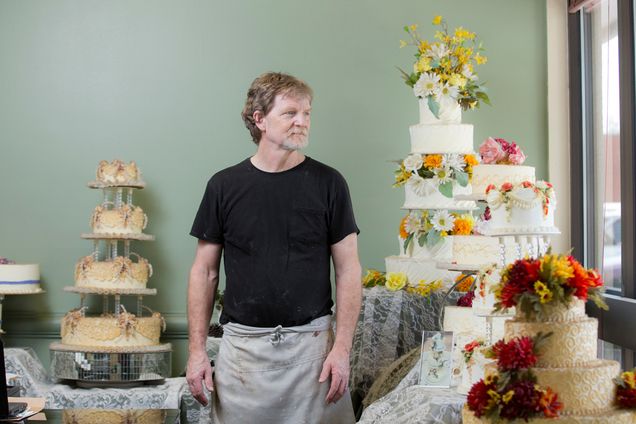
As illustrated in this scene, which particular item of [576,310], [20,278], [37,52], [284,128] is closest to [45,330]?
[20,278]

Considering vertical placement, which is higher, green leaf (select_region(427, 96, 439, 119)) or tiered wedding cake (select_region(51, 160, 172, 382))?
green leaf (select_region(427, 96, 439, 119))

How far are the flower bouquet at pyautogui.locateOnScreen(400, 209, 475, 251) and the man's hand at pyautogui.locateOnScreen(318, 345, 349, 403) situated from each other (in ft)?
5.74

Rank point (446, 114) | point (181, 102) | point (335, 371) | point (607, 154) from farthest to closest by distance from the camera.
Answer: point (181, 102), point (607, 154), point (446, 114), point (335, 371)

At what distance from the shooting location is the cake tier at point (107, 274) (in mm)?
5426

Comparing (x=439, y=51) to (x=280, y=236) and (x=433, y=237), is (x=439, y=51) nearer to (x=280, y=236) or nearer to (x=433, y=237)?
(x=433, y=237)

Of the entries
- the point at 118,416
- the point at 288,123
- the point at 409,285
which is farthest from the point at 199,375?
the point at 118,416

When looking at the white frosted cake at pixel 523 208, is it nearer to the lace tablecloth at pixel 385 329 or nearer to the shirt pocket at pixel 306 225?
the shirt pocket at pixel 306 225

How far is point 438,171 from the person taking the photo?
15.4 feet

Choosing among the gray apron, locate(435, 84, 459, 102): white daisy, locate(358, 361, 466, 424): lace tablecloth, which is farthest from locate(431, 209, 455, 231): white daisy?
the gray apron

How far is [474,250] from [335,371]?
115 centimetres

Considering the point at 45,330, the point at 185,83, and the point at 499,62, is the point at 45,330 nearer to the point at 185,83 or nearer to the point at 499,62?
the point at 185,83

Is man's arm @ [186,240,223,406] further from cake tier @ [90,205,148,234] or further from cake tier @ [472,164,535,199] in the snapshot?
cake tier @ [90,205,148,234]

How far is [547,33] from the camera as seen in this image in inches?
225

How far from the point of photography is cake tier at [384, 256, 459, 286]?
474cm
